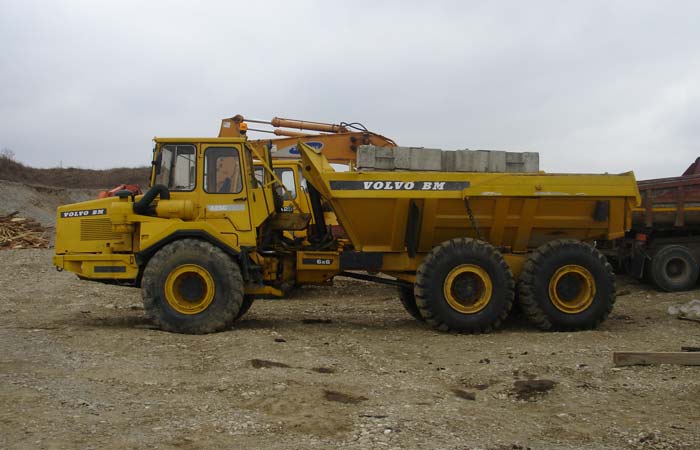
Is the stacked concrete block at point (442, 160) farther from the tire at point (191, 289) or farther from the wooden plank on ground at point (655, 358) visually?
the wooden plank on ground at point (655, 358)

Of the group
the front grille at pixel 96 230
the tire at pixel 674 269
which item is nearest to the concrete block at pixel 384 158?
the tire at pixel 674 269

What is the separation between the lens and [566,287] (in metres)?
8.80

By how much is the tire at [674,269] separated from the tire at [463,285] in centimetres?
523

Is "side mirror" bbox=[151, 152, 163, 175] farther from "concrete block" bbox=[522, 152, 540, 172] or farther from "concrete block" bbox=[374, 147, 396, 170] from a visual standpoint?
"concrete block" bbox=[522, 152, 540, 172]

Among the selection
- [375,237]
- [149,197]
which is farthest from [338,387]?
[149,197]

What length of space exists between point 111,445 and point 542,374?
3.84 meters

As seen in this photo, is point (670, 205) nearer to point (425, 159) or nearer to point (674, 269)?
point (674, 269)

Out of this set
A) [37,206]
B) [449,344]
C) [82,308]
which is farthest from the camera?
[37,206]

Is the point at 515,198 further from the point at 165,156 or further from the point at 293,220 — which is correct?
the point at 165,156

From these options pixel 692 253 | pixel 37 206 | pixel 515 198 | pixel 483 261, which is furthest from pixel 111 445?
pixel 37 206

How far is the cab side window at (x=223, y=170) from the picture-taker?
350 inches

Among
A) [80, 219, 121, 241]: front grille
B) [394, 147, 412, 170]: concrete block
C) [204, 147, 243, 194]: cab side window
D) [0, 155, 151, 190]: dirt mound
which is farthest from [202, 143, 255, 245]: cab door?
[0, 155, 151, 190]: dirt mound

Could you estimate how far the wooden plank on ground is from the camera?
6.52 metres

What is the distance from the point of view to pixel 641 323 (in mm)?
9391
